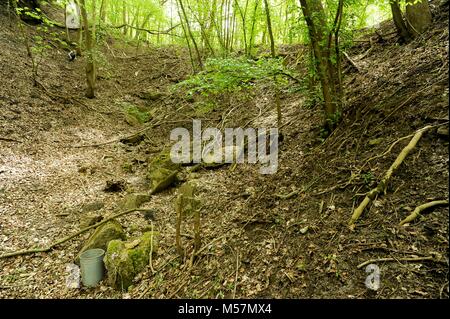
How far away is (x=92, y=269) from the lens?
4168mm

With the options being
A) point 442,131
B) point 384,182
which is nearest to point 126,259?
point 384,182

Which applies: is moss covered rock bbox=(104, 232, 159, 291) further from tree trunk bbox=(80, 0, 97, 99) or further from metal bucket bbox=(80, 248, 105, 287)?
tree trunk bbox=(80, 0, 97, 99)

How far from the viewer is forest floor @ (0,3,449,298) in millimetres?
3119

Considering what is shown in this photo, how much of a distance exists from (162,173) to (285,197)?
327 cm

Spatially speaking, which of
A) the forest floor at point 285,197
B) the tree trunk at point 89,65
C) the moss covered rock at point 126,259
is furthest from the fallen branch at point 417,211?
the tree trunk at point 89,65

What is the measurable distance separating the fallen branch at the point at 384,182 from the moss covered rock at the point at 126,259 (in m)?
2.93

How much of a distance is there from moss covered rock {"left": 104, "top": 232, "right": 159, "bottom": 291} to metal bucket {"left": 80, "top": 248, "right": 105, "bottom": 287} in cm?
10

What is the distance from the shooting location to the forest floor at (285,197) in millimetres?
3119

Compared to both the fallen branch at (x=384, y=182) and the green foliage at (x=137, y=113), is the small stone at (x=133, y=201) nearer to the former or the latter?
the fallen branch at (x=384, y=182)

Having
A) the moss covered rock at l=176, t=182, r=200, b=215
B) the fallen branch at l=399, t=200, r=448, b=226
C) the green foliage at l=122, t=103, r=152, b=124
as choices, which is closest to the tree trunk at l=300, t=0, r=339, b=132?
the fallen branch at l=399, t=200, r=448, b=226

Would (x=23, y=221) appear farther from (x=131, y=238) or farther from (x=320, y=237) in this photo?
(x=320, y=237)

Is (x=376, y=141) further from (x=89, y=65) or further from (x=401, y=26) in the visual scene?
(x=89, y=65)

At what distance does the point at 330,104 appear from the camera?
5.27m
